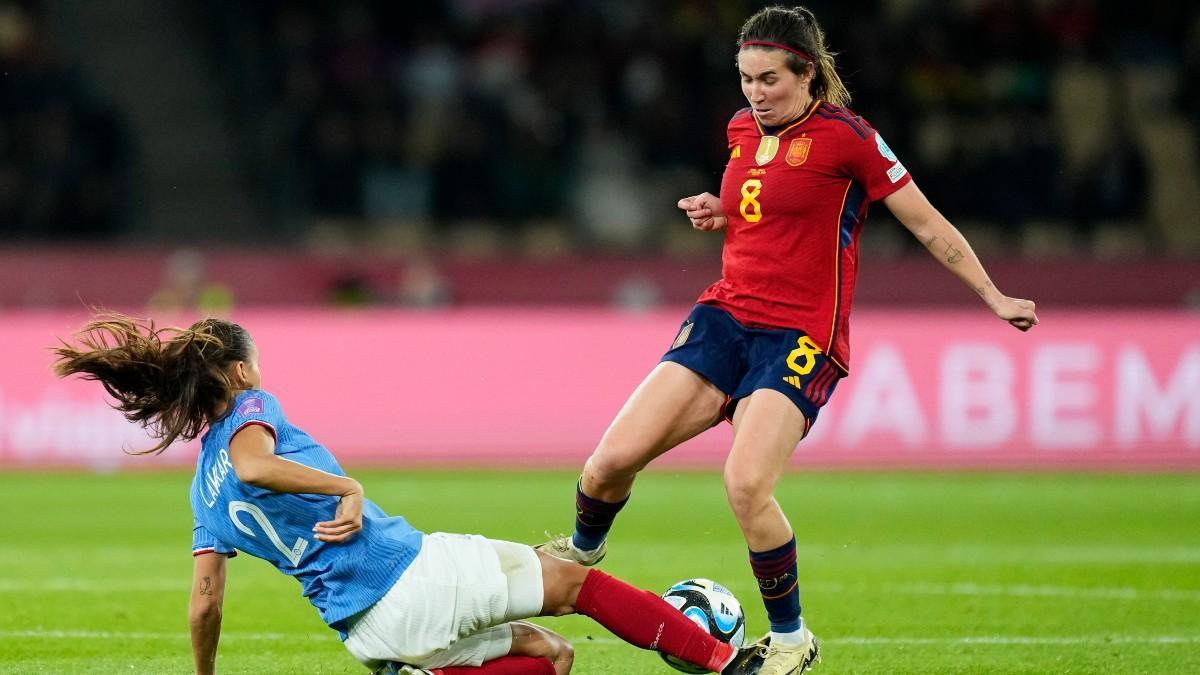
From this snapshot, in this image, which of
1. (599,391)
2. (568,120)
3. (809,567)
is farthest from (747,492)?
(568,120)

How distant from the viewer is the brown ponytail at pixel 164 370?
4.90 m

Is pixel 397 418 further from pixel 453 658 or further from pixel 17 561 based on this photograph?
pixel 453 658

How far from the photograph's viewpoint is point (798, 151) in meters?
5.80

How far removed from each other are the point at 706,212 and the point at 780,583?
56.3 inches

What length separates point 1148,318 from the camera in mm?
14242

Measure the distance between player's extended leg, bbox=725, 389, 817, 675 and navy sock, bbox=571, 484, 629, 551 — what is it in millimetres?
691

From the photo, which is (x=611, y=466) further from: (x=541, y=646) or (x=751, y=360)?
(x=541, y=646)

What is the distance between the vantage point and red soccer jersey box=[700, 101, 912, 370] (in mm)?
5770

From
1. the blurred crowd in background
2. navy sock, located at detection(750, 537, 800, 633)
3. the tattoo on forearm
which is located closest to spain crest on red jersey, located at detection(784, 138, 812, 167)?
the tattoo on forearm

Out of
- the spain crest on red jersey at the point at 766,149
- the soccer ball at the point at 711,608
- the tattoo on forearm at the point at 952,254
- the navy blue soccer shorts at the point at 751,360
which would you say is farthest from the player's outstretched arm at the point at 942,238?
the soccer ball at the point at 711,608

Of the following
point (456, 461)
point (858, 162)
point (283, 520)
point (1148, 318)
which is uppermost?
point (858, 162)

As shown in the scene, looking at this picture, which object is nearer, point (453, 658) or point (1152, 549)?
point (453, 658)

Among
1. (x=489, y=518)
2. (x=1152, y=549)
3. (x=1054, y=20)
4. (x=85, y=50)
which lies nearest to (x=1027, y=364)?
(x=1152, y=549)

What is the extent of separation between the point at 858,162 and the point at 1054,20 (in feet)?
51.6
